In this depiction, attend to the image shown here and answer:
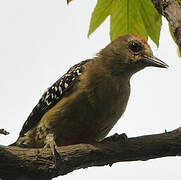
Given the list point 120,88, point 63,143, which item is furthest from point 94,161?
point 120,88

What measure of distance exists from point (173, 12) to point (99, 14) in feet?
3.80

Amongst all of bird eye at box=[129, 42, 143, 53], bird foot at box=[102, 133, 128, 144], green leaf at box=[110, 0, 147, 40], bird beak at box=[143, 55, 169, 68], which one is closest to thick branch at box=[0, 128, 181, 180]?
bird foot at box=[102, 133, 128, 144]

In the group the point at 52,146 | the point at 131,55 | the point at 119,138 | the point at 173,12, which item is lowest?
the point at 119,138

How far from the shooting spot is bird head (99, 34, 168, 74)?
17.7 feet

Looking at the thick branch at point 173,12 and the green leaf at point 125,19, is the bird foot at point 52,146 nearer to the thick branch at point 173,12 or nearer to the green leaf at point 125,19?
the green leaf at point 125,19

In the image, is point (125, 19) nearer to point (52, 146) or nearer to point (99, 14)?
point (99, 14)

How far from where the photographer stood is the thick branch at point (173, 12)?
10.8ft

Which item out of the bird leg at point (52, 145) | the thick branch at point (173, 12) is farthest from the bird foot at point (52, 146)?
the thick branch at point (173, 12)

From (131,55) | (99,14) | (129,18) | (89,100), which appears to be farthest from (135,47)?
(99,14)

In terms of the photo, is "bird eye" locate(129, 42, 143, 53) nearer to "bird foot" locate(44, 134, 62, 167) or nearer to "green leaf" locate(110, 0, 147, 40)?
"green leaf" locate(110, 0, 147, 40)

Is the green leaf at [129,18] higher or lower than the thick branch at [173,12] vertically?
higher

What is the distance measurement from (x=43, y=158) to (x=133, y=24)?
1.87m

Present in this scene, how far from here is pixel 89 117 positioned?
4996 mm

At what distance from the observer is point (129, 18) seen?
14.5 feet
